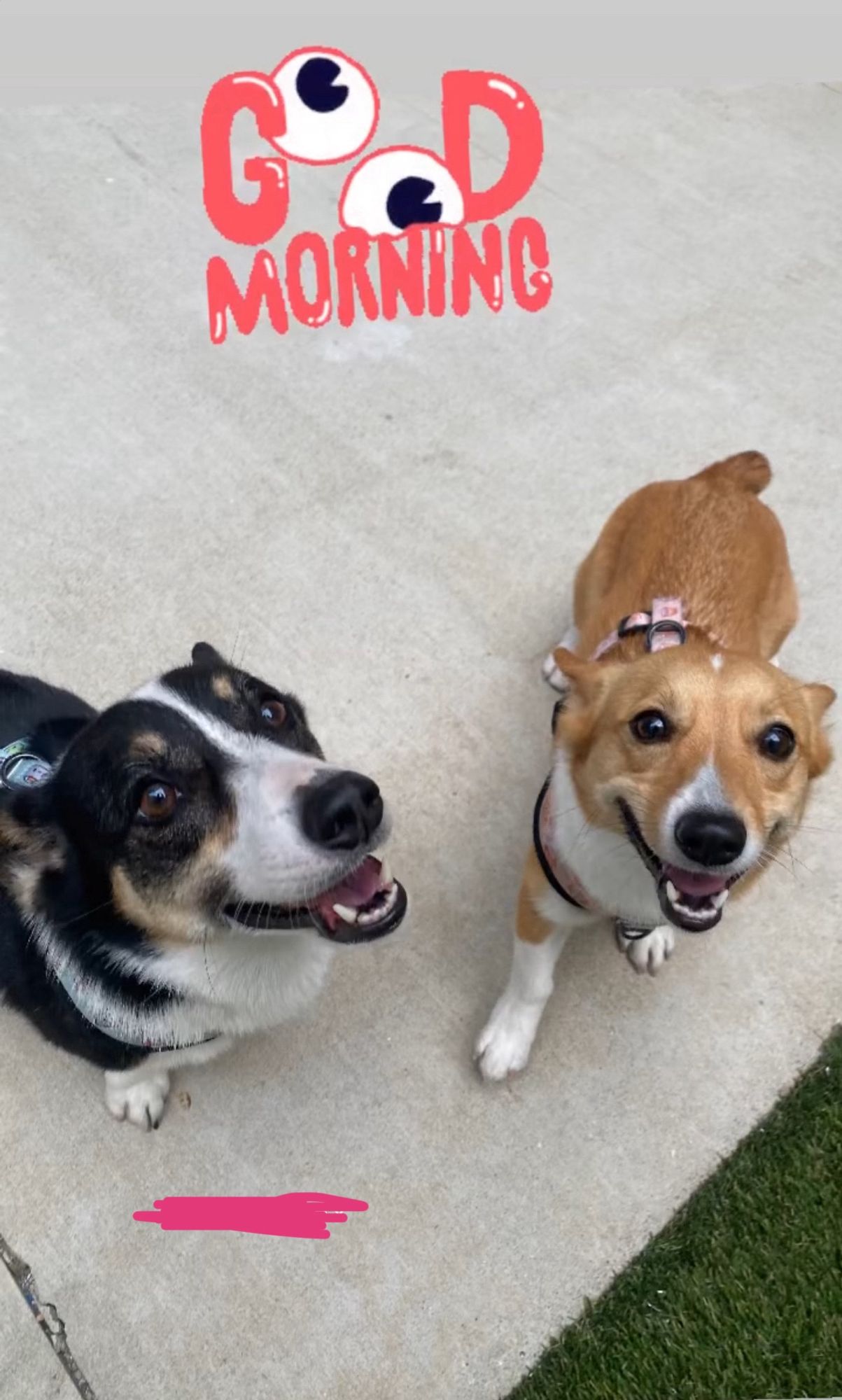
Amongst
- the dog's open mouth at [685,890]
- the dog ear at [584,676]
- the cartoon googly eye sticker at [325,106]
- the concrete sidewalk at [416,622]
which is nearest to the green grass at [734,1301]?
the concrete sidewalk at [416,622]

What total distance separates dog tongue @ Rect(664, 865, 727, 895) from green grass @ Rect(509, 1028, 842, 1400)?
3.07 feet

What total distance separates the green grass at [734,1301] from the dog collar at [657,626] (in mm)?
1267

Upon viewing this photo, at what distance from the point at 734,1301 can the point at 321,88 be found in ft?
17.4

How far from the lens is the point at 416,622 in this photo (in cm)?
339

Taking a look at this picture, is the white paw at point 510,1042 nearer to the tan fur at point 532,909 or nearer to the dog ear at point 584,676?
the tan fur at point 532,909

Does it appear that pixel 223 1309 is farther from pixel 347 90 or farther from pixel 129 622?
pixel 347 90

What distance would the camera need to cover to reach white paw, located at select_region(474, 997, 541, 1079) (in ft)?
8.36

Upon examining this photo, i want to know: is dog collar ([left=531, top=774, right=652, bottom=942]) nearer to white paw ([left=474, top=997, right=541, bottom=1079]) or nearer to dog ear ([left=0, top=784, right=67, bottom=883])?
white paw ([left=474, top=997, right=541, bottom=1079])

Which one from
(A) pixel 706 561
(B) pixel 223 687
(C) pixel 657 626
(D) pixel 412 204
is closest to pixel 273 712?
(B) pixel 223 687

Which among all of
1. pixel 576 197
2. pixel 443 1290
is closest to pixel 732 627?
pixel 443 1290

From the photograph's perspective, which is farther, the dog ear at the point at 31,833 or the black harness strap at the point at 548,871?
the black harness strap at the point at 548,871

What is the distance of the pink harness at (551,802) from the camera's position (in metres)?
2.22

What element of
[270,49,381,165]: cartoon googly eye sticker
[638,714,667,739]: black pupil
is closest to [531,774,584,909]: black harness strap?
[638,714,667,739]: black pupil

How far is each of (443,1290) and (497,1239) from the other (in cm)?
17
